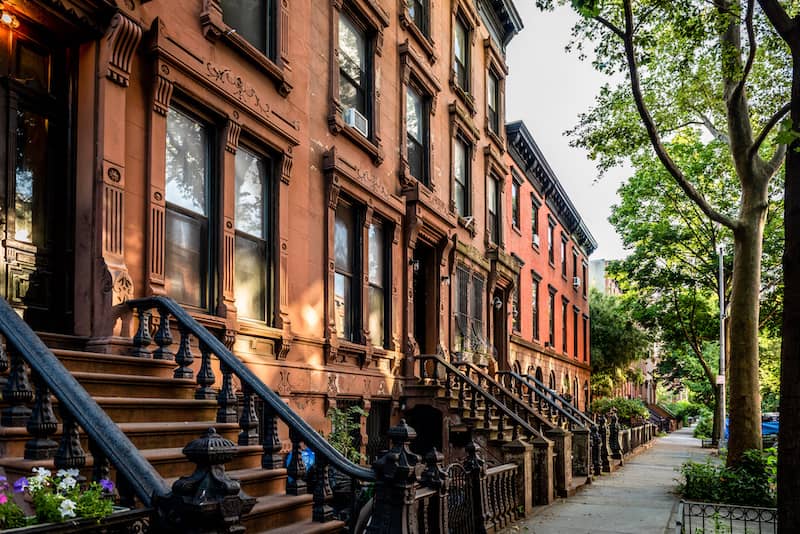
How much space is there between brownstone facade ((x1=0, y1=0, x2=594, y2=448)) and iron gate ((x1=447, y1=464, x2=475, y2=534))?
283 cm

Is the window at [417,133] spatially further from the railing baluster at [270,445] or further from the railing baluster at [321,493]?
the railing baluster at [321,493]

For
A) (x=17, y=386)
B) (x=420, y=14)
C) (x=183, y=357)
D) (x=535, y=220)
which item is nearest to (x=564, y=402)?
(x=535, y=220)

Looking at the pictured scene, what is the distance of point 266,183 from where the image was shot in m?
10.8

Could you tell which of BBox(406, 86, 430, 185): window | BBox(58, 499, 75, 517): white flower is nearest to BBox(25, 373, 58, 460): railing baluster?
BBox(58, 499, 75, 517): white flower

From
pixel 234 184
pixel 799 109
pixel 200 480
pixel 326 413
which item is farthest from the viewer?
pixel 326 413

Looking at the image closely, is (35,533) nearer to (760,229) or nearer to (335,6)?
(335,6)

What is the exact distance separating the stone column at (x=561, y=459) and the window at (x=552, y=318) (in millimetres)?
15784

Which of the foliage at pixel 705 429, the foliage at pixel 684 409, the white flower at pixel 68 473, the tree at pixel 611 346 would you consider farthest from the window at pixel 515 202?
the foliage at pixel 684 409

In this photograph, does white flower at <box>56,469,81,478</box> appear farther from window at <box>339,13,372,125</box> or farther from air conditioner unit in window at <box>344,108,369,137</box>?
window at <box>339,13,372,125</box>

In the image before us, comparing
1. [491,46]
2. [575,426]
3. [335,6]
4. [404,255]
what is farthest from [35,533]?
[491,46]

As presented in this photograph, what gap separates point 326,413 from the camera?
11648mm

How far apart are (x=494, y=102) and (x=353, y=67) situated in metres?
9.90

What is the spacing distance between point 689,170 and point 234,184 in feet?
86.8

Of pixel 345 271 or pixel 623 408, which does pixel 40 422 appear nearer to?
pixel 345 271
